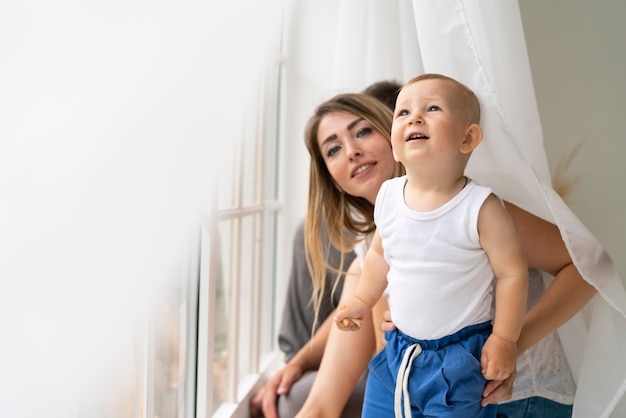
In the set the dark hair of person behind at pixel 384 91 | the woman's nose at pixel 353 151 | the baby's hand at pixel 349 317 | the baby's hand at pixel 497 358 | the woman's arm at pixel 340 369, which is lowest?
the woman's arm at pixel 340 369

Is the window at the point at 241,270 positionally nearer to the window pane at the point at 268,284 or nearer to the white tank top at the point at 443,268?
the window pane at the point at 268,284

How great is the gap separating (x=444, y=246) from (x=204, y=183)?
0.47m

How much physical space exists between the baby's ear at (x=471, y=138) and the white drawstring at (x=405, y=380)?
0.31m

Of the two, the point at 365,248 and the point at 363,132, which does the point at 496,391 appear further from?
the point at 363,132

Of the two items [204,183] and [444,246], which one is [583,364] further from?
[204,183]

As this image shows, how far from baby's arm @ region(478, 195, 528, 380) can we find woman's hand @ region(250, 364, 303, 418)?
81 cm

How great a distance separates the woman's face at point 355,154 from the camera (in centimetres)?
133

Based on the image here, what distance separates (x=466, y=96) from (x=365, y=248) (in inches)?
21.1

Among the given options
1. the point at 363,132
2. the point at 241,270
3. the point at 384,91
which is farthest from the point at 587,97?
the point at 241,270

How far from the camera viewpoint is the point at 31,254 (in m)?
0.69

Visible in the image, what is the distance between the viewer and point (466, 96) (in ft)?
3.22

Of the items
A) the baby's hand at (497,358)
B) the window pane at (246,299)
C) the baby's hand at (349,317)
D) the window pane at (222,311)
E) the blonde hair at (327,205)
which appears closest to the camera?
the baby's hand at (497,358)

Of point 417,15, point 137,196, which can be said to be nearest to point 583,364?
point 417,15

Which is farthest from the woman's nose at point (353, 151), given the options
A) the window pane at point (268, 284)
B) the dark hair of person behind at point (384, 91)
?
the window pane at point (268, 284)
